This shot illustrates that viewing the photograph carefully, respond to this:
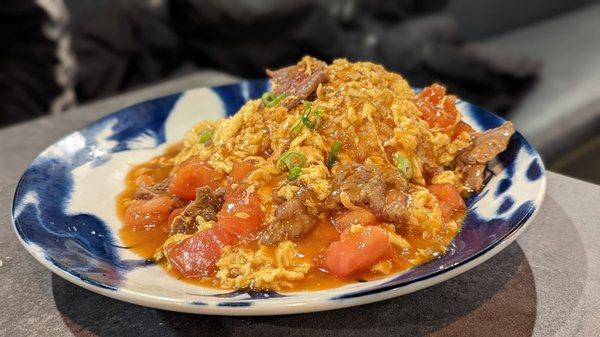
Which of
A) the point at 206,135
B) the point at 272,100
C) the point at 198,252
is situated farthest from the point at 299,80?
the point at 198,252

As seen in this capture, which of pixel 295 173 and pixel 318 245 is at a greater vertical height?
pixel 295 173

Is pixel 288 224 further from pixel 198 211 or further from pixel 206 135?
pixel 206 135

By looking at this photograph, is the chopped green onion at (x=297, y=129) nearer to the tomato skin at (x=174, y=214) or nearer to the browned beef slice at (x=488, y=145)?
the tomato skin at (x=174, y=214)

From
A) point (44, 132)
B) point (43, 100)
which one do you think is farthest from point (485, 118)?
point (43, 100)

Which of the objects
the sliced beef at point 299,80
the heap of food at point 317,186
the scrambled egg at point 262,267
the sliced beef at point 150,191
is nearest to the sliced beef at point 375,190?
the heap of food at point 317,186

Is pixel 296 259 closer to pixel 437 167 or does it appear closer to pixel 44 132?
pixel 437 167
